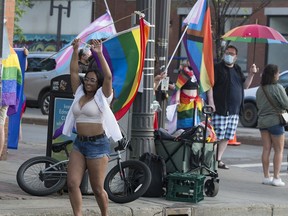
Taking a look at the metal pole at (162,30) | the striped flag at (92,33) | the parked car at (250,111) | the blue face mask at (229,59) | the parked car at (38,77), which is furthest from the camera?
the parked car at (38,77)

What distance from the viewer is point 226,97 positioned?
1276 cm

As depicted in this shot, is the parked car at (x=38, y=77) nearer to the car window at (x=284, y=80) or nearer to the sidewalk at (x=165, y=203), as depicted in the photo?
the car window at (x=284, y=80)

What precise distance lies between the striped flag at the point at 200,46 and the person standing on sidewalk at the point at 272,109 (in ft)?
3.42

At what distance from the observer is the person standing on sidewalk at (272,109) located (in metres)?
11.5

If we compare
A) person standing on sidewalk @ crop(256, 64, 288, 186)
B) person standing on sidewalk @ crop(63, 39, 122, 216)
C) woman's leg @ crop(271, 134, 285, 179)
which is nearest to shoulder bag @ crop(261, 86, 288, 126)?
person standing on sidewalk @ crop(256, 64, 288, 186)

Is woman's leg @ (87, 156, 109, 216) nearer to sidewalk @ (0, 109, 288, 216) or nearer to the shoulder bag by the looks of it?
sidewalk @ (0, 109, 288, 216)

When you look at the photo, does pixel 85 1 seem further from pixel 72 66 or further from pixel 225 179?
pixel 72 66

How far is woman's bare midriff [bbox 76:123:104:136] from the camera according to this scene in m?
7.91

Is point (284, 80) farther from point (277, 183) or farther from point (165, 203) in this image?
point (165, 203)

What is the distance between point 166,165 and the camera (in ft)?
32.5

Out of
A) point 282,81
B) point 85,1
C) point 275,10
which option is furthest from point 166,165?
point 85,1

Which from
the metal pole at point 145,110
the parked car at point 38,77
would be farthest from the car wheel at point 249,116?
the metal pole at point 145,110

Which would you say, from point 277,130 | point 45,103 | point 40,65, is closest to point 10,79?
point 277,130

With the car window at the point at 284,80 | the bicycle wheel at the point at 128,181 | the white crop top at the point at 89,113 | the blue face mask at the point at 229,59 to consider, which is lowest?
the bicycle wheel at the point at 128,181
